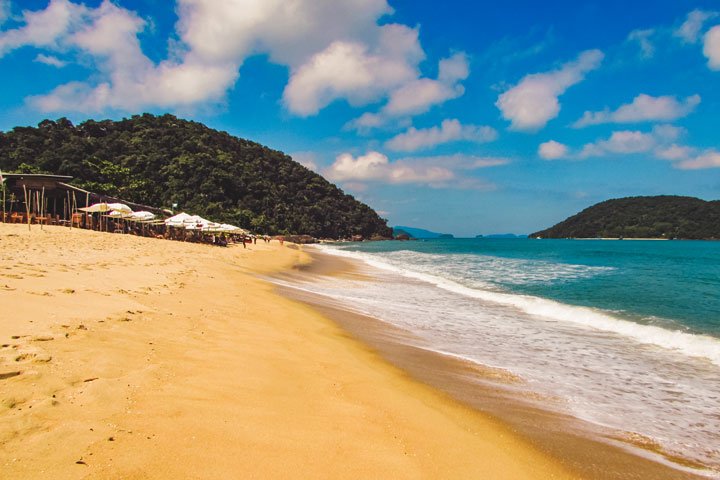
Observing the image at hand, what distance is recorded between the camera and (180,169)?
7962cm

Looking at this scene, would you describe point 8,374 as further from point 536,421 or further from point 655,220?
point 655,220

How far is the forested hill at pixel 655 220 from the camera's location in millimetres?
147625

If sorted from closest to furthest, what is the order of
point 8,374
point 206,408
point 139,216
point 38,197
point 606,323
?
1. point 8,374
2. point 206,408
3. point 606,323
4. point 38,197
5. point 139,216

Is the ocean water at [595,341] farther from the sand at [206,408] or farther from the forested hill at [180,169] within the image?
the forested hill at [180,169]

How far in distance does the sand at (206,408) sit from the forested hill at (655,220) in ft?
607

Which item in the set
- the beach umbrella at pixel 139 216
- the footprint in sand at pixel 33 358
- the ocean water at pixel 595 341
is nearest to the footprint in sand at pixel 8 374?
the footprint in sand at pixel 33 358

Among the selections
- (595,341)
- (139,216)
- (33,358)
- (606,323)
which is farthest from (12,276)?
(139,216)

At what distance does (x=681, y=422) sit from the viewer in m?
5.07

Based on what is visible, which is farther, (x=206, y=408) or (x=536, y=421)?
(x=536, y=421)

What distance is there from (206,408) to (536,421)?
3891 millimetres

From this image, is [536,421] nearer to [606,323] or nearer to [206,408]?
[206,408]

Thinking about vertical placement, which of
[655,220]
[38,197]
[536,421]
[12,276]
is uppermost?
[655,220]

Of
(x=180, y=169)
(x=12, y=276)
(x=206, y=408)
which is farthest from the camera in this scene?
(x=180, y=169)

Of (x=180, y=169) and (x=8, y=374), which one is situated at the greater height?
(x=180, y=169)
